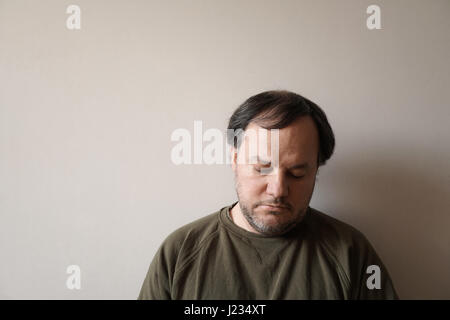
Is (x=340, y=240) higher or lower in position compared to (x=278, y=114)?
lower

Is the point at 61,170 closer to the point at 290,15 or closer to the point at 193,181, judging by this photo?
the point at 193,181

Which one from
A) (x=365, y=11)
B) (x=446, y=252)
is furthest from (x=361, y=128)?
(x=446, y=252)

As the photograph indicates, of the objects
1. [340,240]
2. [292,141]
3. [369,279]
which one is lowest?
[369,279]

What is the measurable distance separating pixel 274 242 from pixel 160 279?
1.17 feet

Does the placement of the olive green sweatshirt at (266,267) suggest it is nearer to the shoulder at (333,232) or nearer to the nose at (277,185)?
the shoulder at (333,232)

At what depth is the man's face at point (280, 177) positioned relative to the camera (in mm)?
760

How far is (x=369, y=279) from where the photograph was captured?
0.82 meters

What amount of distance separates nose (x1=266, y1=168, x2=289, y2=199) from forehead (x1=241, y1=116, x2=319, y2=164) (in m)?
0.04

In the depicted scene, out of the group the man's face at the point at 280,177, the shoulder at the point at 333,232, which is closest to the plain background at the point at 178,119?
the shoulder at the point at 333,232

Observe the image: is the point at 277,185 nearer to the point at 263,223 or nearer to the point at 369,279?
the point at 263,223

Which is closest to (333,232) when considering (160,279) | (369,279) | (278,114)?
(369,279)
